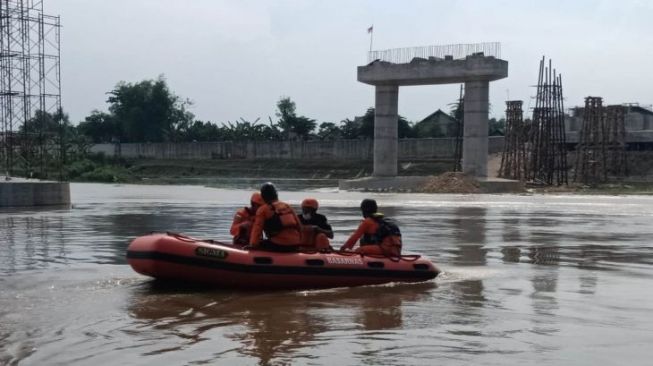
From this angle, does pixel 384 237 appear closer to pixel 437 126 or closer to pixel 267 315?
pixel 267 315

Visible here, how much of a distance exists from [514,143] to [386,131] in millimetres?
10717

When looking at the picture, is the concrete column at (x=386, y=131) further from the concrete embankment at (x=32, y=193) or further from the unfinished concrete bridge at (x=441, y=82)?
the concrete embankment at (x=32, y=193)

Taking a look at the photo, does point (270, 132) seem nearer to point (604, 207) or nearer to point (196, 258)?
point (604, 207)

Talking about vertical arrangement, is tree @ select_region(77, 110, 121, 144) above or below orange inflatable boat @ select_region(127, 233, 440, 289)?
above

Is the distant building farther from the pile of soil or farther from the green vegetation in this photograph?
the pile of soil

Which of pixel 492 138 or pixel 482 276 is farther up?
pixel 492 138

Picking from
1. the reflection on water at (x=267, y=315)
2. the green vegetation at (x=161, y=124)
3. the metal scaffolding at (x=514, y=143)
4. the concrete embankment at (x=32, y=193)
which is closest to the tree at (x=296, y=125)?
the green vegetation at (x=161, y=124)

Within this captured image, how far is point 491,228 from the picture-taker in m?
20.5

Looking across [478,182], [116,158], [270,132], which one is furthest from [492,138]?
[116,158]

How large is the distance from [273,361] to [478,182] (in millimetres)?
38581

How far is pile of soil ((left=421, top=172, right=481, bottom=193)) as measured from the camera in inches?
1694

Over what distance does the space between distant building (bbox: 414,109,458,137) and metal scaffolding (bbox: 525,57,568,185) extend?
95.6 feet

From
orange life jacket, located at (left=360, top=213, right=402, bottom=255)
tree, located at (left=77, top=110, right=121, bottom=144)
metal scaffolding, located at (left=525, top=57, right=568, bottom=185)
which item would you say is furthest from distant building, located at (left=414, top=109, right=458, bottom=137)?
orange life jacket, located at (left=360, top=213, right=402, bottom=255)

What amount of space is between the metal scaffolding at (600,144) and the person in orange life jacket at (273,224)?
42.5 meters
